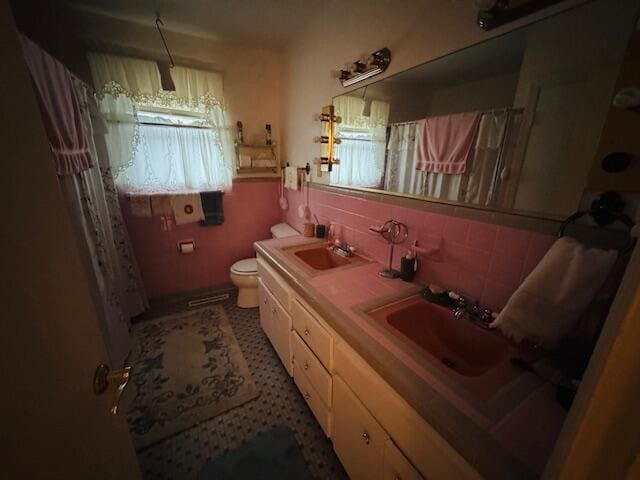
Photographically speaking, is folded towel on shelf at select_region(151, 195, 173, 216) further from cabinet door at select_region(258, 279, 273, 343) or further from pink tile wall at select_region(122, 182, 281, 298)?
cabinet door at select_region(258, 279, 273, 343)

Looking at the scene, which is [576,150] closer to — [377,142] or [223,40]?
[377,142]

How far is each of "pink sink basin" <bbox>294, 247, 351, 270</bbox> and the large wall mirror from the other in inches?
25.6

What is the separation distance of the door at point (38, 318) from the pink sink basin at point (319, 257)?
1.26m

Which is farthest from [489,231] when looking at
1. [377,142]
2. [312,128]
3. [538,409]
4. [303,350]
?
[312,128]

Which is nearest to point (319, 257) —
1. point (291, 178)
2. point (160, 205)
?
point (291, 178)

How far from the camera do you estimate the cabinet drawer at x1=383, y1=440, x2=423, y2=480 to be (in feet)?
2.37

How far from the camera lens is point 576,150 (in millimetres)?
765

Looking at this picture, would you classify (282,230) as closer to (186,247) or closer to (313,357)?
(186,247)

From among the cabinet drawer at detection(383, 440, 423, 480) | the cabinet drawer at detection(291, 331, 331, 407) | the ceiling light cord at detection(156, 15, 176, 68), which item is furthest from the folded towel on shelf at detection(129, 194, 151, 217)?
the cabinet drawer at detection(383, 440, 423, 480)

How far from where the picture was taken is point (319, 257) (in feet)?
6.01

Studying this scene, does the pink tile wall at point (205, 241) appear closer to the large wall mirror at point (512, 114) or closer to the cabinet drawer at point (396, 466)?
the large wall mirror at point (512, 114)

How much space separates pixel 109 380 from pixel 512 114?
4.86ft

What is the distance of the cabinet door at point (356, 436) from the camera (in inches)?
33.9

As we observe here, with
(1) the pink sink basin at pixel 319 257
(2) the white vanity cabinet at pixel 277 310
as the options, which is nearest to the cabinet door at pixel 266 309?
(2) the white vanity cabinet at pixel 277 310
